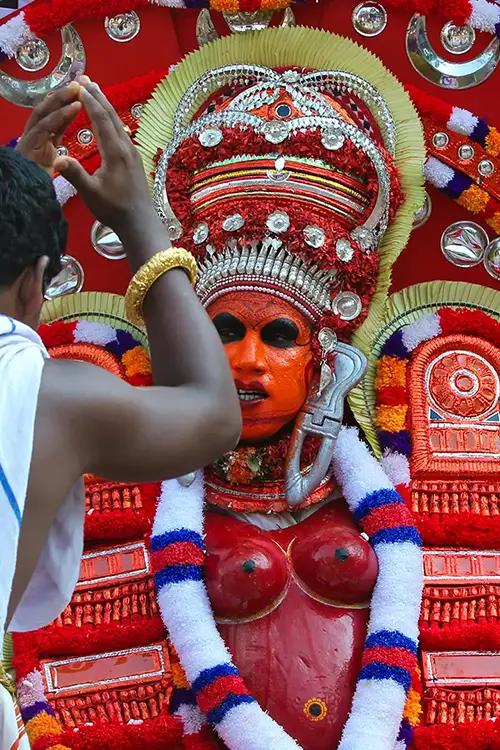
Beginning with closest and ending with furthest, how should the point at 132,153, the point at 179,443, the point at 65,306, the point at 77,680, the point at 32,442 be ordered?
the point at 32,442, the point at 179,443, the point at 132,153, the point at 77,680, the point at 65,306

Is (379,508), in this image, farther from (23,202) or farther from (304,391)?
(23,202)

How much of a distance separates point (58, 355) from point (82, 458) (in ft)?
9.22

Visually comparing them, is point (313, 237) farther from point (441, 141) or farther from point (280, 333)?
point (441, 141)

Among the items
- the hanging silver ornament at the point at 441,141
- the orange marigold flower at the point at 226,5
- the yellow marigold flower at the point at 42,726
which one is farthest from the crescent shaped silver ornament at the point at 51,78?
the yellow marigold flower at the point at 42,726

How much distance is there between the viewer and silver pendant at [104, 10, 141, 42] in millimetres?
4949

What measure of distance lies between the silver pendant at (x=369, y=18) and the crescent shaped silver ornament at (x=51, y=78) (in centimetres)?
106

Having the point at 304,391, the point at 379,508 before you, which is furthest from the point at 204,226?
the point at 379,508

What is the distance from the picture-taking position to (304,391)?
169 inches

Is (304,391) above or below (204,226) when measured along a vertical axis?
below

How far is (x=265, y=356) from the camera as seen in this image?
4.22 meters

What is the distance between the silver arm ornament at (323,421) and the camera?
4238 mm

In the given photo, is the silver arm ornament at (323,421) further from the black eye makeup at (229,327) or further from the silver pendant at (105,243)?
the silver pendant at (105,243)

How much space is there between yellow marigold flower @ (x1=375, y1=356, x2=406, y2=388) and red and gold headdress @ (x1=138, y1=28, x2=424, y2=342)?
10.5 inches

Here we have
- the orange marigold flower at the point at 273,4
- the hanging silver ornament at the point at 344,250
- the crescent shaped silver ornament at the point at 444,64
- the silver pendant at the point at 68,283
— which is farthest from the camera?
the silver pendant at the point at 68,283
